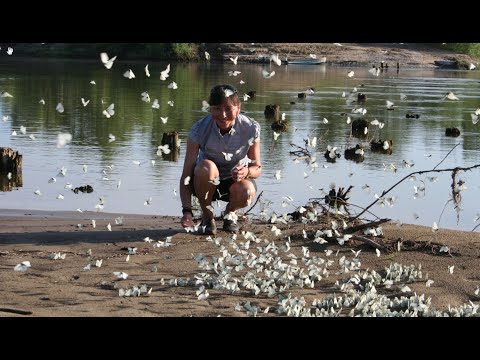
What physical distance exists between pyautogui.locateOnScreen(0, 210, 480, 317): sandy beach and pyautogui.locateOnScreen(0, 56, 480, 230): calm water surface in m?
1.58

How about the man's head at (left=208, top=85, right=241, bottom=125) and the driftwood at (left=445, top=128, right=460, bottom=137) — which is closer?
the man's head at (left=208, top=85, right=241, bottom=125)

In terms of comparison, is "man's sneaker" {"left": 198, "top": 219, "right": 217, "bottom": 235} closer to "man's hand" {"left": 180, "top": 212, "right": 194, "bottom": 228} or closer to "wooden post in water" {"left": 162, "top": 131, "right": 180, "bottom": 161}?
"man's hand" {"left": 180, "top": 212, "right": 194, "bottom": 228}

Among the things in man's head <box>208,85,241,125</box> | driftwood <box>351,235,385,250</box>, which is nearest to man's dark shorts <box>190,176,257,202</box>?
man's head <box>208,85,241,125</box>

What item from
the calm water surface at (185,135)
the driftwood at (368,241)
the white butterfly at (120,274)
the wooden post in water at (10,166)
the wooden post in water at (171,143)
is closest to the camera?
the white butterfly at (120,274)

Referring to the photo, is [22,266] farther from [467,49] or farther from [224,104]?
[467,49]

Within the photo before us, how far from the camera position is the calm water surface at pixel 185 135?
1419 cm

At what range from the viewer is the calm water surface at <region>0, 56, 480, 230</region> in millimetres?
14188

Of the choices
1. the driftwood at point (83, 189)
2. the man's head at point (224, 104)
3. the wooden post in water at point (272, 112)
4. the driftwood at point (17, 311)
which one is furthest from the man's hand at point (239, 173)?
the wooden post in water at point (272, 112)

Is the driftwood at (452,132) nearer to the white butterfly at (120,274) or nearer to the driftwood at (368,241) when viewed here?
the driftwood at (368,241)

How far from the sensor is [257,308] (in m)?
7.55

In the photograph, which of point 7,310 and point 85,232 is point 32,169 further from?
point 7,310

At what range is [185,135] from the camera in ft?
71.1

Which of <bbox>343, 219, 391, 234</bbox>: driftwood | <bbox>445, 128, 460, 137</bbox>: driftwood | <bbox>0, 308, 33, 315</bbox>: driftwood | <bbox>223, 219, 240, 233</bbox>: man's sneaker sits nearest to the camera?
<bbox>0, 308, 33, 315</bbox>: driftwood

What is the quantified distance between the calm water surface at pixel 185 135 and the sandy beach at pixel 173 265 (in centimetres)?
158
